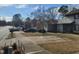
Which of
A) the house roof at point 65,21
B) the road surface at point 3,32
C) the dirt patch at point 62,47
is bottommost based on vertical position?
the dirt patch at point 62,47

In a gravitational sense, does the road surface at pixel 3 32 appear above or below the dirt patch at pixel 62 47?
above

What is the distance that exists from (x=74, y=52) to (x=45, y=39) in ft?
1.09

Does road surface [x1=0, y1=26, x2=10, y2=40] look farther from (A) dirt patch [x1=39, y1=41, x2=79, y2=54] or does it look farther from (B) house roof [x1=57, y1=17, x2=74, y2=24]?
(B) house roof [x1=57, y1=17, x2=74, y2=24]

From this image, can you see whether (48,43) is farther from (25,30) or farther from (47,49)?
(25,30)

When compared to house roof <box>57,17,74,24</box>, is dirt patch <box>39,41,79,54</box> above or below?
below

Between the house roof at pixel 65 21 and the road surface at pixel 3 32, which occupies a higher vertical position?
the house roof at pixel 65 21

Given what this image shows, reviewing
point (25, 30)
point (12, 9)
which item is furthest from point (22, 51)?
point (12, 9)

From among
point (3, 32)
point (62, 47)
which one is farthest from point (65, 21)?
point (3, 32)

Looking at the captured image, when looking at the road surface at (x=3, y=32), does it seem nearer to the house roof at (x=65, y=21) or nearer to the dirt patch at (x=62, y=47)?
the dirt patch at (x=62, y=47)

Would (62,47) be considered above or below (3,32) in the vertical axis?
below

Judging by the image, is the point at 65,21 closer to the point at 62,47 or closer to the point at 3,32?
the point at 62,47

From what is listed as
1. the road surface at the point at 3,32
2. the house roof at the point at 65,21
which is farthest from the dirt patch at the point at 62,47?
the road surface at the point at 3,32

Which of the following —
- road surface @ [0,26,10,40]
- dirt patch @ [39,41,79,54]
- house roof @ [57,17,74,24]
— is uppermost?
house roof @ [57,17,74,24]

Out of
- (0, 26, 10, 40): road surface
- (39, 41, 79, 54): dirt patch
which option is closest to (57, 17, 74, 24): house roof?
(39, 41, 79, 54): dirt patch
